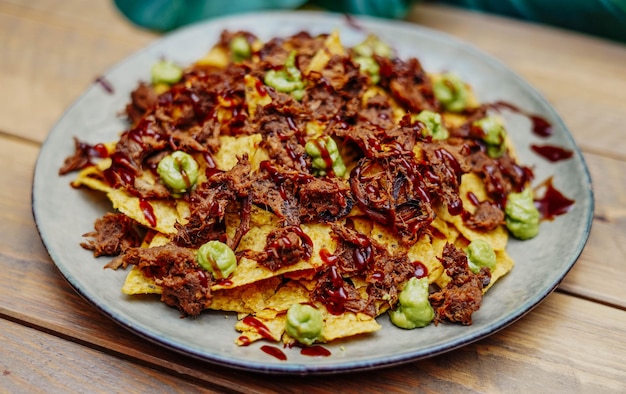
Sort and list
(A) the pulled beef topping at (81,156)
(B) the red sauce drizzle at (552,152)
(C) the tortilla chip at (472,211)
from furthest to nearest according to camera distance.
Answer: (B) the red sauce drizzle at (552,152)
(A) the pulled beef topping at (81,156)
(C) the tortilla chip at (472,211)

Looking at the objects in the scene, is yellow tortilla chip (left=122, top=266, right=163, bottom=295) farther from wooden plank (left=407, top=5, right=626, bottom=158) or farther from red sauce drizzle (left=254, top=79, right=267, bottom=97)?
wooden plank (left=407, top=5, right=626, bottom=158)

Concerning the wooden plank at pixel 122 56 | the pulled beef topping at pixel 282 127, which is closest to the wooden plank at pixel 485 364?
the pulled beef topping at pixel 282 127

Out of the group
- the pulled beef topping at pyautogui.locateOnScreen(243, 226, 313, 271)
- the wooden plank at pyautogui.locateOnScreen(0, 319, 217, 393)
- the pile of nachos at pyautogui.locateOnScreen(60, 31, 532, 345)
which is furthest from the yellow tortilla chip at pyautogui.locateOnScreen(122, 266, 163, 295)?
the pulled beef topping at pyautogui.locateOnScreen(243, 226, 313, 271)

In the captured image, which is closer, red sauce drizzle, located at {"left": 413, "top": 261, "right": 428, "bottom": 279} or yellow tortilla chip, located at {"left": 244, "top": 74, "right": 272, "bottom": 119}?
red sauce drizzle, located at {"left": 413, "top": 261, "right": 428, "bottom": 279}

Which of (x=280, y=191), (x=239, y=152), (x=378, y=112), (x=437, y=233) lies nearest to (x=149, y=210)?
(x=239, y=152)

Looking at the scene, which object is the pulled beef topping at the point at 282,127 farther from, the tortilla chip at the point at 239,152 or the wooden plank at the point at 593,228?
the wooden plank at the point at 593,228

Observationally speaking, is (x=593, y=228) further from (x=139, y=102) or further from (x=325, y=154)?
(x=139, y=102)
